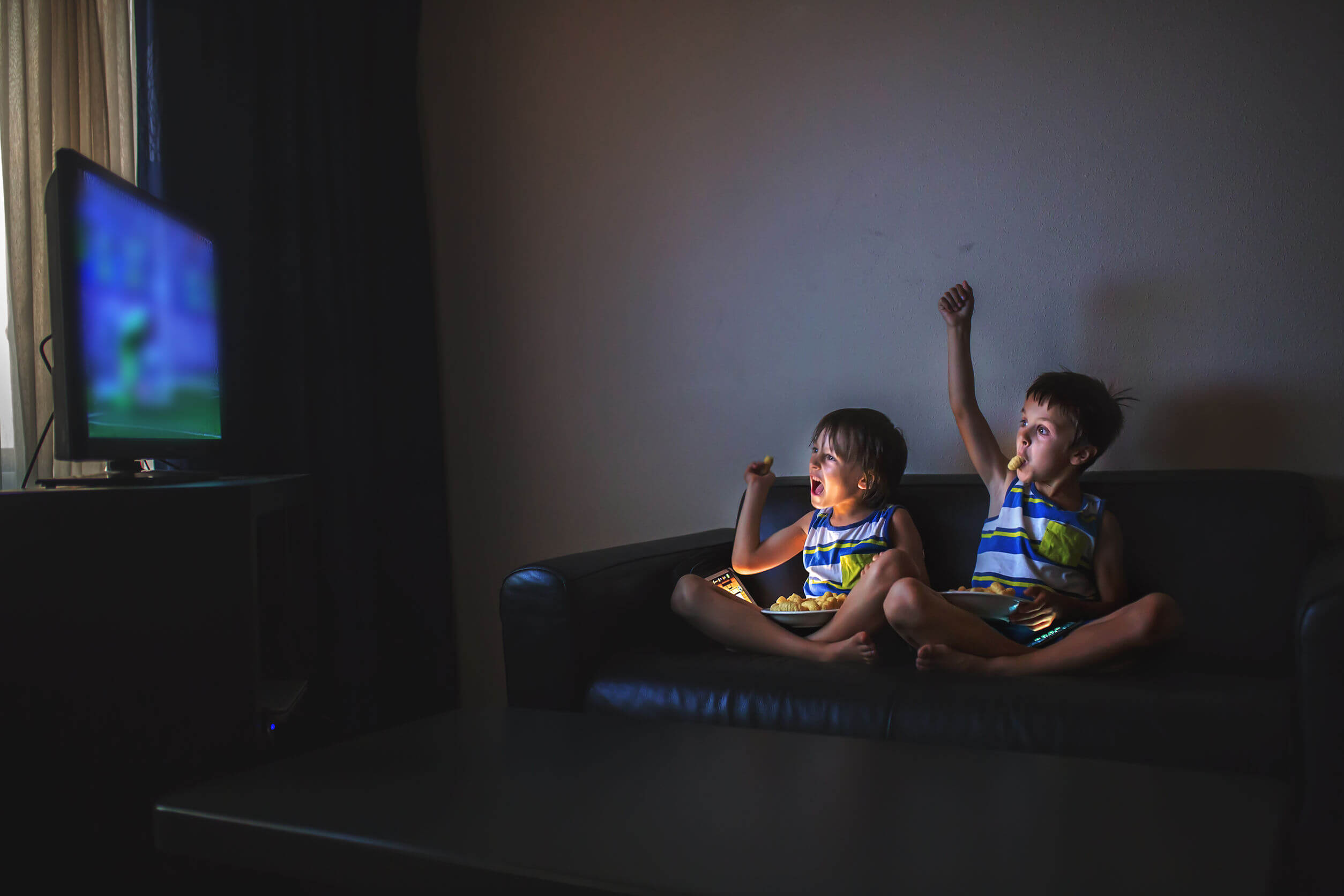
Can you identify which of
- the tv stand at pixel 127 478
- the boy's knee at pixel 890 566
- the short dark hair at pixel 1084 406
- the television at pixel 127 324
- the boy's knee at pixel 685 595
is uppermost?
the television at pixel 127 324

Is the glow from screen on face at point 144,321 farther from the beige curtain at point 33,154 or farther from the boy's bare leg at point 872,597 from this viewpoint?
the boy's bare leg at point 872,597

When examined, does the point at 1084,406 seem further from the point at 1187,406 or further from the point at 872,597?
the point at 872,597

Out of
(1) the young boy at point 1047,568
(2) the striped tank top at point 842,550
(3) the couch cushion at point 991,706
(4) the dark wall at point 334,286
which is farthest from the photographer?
(4) the dark wall at point 334,286

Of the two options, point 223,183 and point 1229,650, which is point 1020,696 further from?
point 223,183

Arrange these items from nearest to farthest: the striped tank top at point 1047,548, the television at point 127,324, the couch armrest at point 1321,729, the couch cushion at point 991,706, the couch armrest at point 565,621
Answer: the couch armrest at point 1321,729 < the couch cushion at point 991,706 < the television at point 127,324 < the couch armrest at point 565,621 < the striped tank top at point 1047,548

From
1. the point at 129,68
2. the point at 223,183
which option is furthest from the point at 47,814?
the point at 129,68

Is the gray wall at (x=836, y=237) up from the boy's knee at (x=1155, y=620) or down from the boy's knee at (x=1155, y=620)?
up

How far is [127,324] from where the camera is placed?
158cm

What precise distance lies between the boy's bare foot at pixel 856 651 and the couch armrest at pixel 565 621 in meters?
0.40

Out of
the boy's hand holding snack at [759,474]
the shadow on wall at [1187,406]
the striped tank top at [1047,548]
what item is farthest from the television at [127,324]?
the shadow on wall at [1187,406]

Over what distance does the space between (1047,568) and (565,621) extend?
91 cm

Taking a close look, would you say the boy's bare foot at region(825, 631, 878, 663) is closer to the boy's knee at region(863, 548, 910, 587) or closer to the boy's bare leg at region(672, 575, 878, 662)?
the boy's bare leg at region(672, 575, 878, 662)

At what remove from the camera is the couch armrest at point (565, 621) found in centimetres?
165

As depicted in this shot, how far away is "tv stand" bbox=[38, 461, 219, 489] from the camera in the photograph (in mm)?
1488
